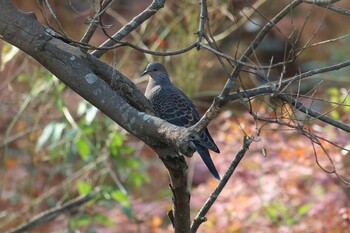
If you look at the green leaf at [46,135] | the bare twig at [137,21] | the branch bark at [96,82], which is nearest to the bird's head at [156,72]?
the green leaf at [46,135]

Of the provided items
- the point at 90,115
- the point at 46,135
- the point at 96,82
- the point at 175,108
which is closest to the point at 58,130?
the point at 46,135

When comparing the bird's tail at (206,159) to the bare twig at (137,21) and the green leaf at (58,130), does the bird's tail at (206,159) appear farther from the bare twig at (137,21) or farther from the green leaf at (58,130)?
the green leaf at (58,130)

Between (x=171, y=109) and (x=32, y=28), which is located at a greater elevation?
(x=171, y=109)

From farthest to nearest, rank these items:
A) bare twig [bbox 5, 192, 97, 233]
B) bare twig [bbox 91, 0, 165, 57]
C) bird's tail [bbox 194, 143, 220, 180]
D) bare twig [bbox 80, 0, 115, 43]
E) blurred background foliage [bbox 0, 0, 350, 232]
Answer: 1. blurred background foliage [bbox 0, 0, 350, 232]
2. bare twig [bbox 5, 192, 97, 233]
3. bird's tail [bbox 194, 143, 220, 180]
4. bare twig [bbox 91, 0, 165, 57]
5. bare twig [bbox 80, 0, 115, 43]

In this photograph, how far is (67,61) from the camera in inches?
94.9

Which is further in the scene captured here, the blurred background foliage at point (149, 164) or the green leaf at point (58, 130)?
the blurred background foliage at point (149, 164)

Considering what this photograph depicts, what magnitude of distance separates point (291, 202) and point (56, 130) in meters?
1.68

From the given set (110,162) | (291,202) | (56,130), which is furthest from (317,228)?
(56,130)

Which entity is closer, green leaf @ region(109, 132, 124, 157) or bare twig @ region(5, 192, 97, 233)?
bare twig @ region(5, 192, 97, 233)

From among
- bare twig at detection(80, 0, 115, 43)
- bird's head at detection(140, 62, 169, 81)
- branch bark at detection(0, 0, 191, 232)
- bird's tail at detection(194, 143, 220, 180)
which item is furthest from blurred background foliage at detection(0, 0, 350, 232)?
branch bark at detection(0, 0, 191, 232)

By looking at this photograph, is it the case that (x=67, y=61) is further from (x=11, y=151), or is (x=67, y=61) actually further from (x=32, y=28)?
(x=11, y=151)

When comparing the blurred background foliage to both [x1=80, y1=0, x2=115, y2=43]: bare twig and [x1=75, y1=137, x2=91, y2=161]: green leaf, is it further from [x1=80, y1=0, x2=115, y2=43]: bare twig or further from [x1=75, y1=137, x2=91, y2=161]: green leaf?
[x1=80, y1=0, x2=115, y2=43]: bare twig

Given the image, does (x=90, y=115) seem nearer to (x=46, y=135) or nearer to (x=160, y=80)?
(x=46, y=135)

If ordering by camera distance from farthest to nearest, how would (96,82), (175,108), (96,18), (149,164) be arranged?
(149,164), (175,108), (96,18), (96,82)
